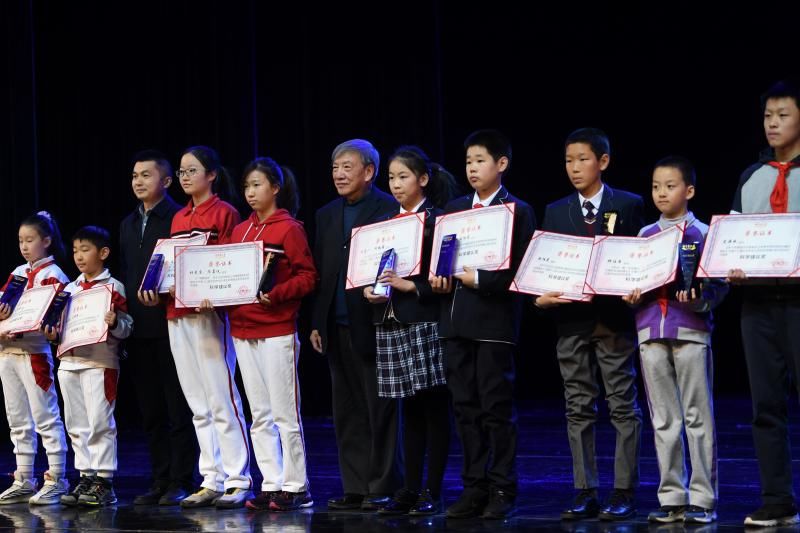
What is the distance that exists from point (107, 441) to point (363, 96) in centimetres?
437

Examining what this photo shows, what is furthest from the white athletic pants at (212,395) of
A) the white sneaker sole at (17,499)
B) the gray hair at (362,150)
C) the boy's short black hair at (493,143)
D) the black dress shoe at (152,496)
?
the boy's short black hair at (493,143)

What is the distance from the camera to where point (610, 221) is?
3906 mm

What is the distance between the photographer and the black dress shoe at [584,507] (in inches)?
153

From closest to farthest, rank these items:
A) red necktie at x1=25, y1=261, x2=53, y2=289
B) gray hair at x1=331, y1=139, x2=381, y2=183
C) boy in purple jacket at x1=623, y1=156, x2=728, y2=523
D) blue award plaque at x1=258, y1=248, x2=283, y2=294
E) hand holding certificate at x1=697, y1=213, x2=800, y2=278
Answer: hand holding certificate at x1=697, y1=213, x2=800, y2=278 < boy in purple jacket at x1=623, y1=156, x2=728, y2=523 < blue award plaque at x1=258, y1=248, x2=283, y2=294 < gray hair at x1=331, y1=139, x2=381, y2=183 < red necktie at x1=25, y1=261, x2=53, y2=289

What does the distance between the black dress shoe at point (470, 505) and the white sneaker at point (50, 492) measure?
6.41 ft

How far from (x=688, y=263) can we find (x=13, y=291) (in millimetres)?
3122

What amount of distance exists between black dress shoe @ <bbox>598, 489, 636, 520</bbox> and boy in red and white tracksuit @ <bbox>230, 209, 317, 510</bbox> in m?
1.29

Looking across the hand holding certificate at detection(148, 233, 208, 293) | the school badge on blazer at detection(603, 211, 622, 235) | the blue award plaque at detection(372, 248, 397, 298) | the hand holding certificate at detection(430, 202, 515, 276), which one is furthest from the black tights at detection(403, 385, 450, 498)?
the hand holding certificate at detection(148, 233, 208, 293)

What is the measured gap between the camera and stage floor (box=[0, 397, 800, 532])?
12.7 ft

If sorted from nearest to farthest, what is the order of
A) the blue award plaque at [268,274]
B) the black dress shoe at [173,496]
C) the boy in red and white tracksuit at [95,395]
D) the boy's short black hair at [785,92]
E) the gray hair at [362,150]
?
the boy's short black hair at [785,92]
the blue award plaque at [268,274]
the gray hair at [362,150]
the black dress shoe at [173,496]
the boy in red and white tracksuit at [95,395]

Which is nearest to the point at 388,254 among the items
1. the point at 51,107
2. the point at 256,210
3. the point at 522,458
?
the point at 256,210

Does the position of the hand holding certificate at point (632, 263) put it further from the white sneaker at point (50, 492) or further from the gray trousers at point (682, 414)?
the white sneaker at point (50, 492)

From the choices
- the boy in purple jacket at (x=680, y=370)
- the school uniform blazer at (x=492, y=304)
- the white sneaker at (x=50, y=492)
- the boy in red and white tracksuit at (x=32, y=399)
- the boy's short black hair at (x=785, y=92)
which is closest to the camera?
the boy's short black hair at (x=785, y=92)

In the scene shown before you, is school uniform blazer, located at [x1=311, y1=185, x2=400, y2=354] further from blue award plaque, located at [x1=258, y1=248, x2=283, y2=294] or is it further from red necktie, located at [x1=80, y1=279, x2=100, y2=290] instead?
red necktie, located at [x1=80, y1=279, x2=100, y2=290]
